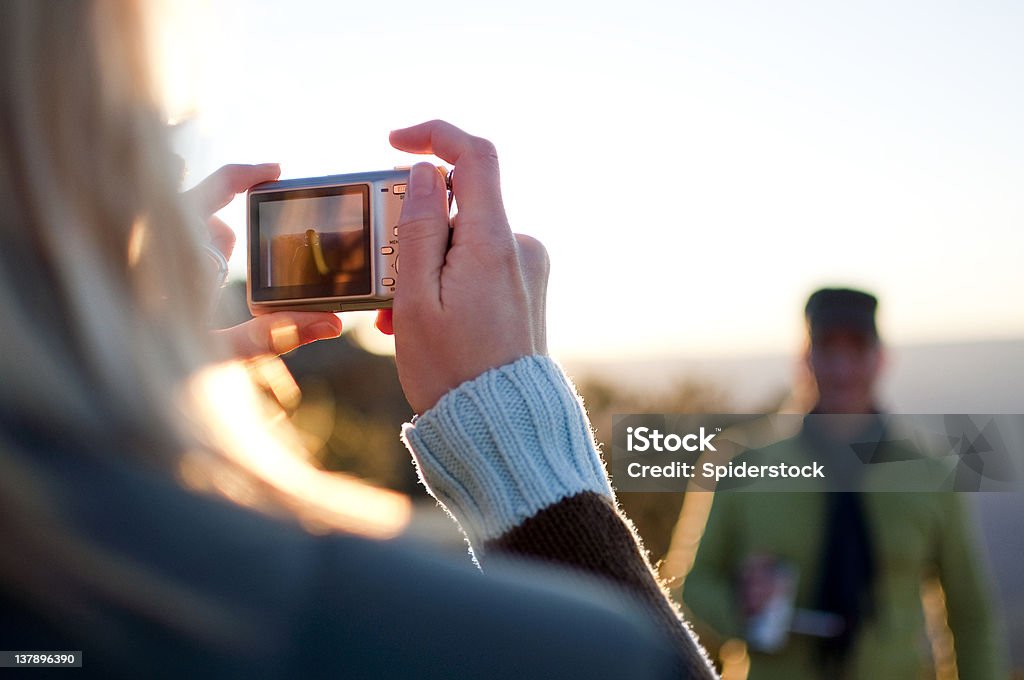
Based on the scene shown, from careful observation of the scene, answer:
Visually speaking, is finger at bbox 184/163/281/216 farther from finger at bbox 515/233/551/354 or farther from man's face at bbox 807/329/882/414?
man's face at bbox 807/329/882/414

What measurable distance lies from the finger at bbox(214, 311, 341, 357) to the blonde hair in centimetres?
87

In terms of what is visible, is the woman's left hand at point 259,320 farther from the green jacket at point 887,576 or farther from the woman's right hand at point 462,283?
the green jacket at point 887,576

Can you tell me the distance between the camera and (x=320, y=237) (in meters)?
1.69

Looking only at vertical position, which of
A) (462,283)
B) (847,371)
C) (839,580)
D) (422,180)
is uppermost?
(422,180)

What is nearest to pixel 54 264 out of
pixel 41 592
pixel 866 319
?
pixel 41 592

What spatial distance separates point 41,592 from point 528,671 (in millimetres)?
284

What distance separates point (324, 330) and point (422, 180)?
0.41 meters

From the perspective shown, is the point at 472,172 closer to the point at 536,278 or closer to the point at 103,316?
the point at 536,278

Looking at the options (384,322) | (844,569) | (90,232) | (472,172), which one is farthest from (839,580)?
(90,232)

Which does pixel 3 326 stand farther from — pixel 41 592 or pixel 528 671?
pixel 528 671

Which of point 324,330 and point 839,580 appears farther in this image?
point 839,580

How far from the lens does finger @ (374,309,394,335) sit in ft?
5.16

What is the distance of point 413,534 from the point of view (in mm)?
610

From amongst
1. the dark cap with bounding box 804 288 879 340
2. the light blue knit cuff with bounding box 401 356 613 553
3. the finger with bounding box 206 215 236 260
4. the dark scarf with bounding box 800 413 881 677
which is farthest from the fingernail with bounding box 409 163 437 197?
the dark cap with bounding box 804 288 879 340
